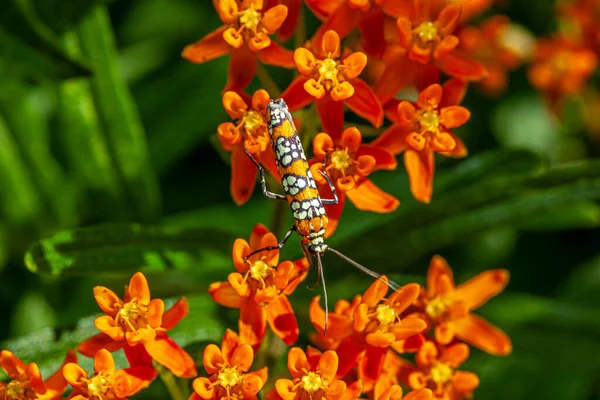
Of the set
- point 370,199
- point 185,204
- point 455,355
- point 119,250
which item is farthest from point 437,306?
point 185,204

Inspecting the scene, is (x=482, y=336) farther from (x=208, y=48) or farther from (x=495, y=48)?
(x=495, y=48)

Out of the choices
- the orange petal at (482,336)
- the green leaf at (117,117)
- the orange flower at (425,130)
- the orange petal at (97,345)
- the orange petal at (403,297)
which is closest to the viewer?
the orange petal at (97,345)

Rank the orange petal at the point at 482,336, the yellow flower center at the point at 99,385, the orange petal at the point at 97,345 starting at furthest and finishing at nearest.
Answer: the orange petal at the point at 482,336 → the orange petal at the point at 97,345 → the yellow flower center at the point at 99,385

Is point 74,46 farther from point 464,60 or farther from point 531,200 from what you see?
point 531,200

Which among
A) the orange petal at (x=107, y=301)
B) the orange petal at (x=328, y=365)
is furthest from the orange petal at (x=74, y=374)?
the orange petal at (x=328, y=365)

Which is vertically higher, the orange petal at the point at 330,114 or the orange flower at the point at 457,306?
the orange petal at the point at 330,114

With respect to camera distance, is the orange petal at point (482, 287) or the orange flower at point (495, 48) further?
the orange flower at point (495, 48)

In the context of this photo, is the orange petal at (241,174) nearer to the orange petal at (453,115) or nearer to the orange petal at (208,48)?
the orange petal at (208,48)
